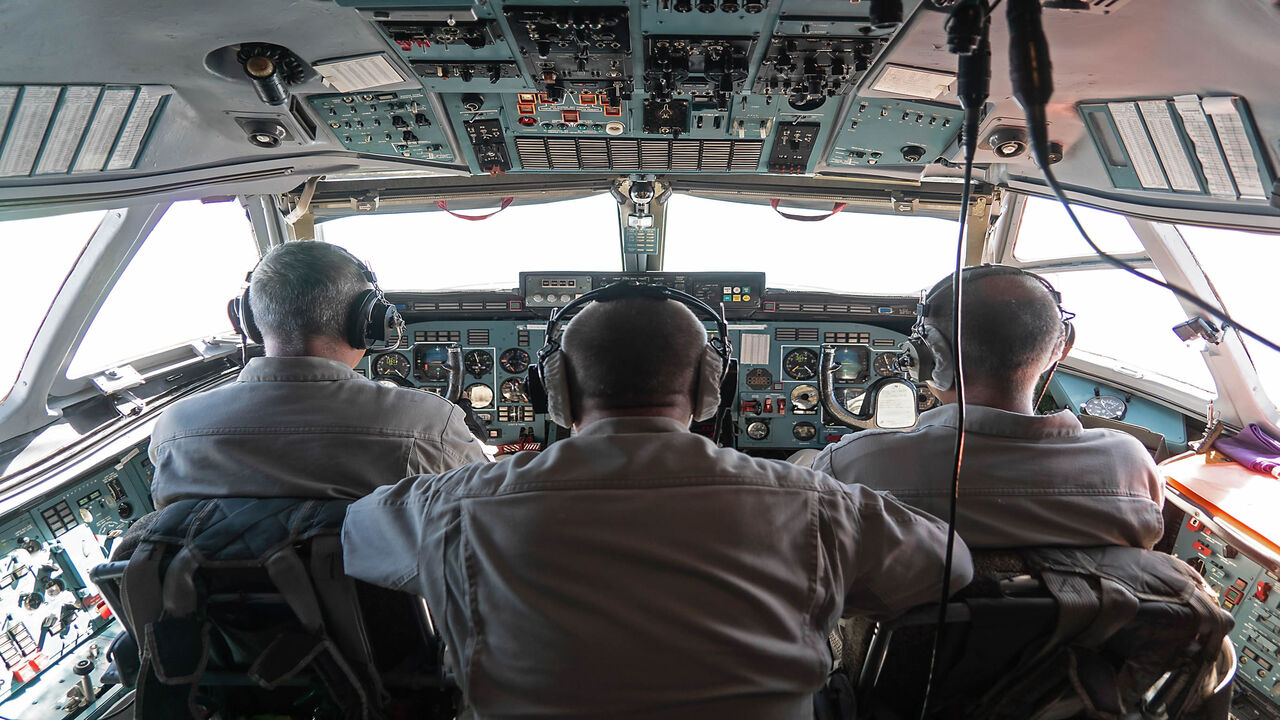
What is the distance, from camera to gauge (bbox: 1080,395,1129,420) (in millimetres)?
3127

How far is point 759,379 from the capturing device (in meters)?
3.44

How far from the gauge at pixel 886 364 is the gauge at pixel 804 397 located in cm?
37

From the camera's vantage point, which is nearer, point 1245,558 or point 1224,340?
point 1245,558

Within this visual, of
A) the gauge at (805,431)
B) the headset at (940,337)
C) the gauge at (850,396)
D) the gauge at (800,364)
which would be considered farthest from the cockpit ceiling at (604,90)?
the gauge at (805,431)

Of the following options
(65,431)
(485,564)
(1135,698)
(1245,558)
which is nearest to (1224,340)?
(1245,558)

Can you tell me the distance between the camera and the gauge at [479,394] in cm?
351

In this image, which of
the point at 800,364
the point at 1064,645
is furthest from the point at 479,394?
Result: the point at 1064,645

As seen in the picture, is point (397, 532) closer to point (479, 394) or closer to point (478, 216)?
point (479, 394)

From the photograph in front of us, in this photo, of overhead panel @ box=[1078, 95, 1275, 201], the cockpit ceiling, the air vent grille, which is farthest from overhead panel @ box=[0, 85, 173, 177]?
overhead panel @ box=[1078, 95, 1275, 201]

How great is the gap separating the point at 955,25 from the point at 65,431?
310 centimetres

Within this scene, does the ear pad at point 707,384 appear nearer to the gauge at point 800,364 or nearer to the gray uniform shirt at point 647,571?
the gray uniform shirt at point 647,571

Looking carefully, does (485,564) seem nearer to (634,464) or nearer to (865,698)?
(634,464)

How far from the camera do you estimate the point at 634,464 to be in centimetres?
94

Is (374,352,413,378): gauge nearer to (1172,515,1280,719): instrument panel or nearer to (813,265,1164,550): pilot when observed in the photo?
(813,265,1164,550): pilot
